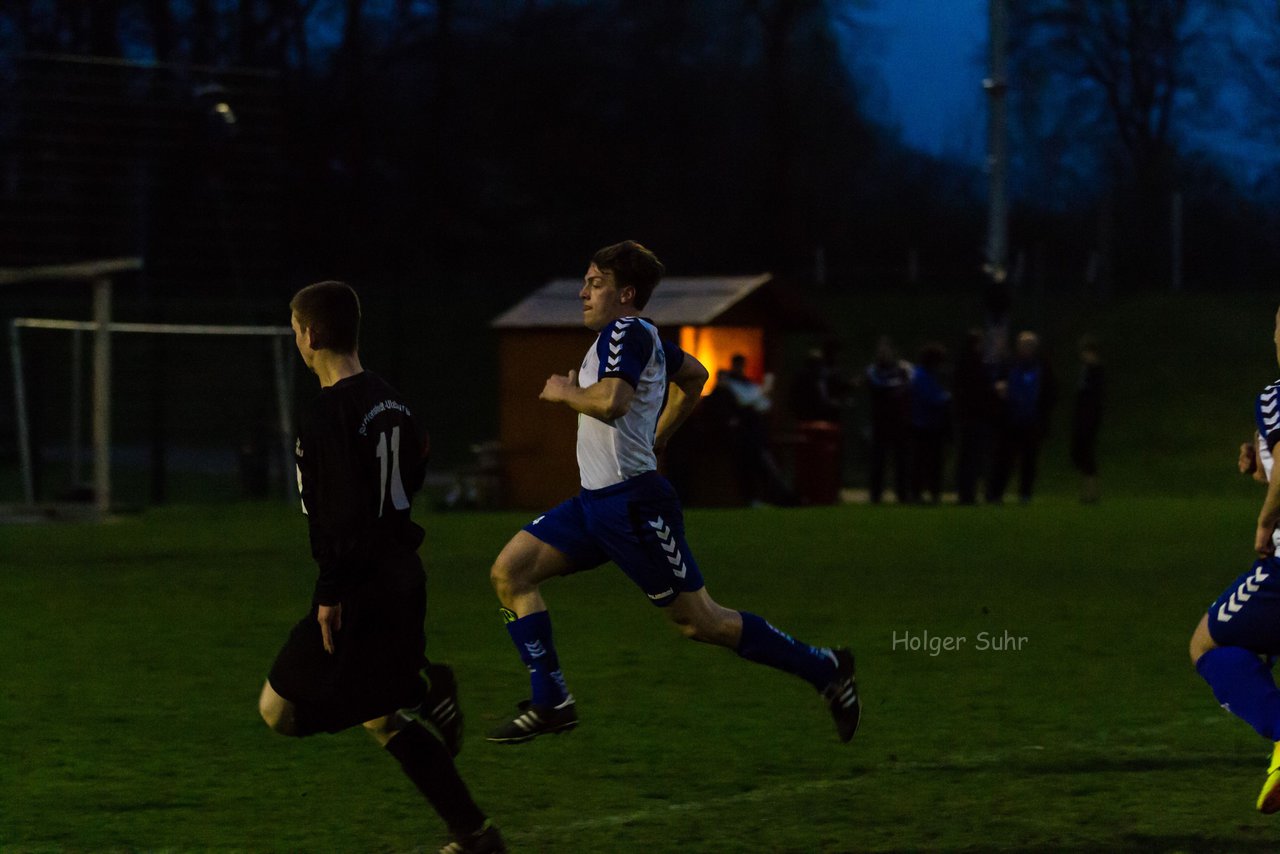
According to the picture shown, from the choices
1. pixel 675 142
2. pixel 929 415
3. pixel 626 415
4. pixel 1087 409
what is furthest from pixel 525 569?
pixel 675 142

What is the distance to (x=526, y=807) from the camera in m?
6.87

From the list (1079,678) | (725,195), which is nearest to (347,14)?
(725,195)

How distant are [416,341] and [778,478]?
67.6 feet

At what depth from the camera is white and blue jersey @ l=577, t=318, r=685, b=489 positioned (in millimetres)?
7105

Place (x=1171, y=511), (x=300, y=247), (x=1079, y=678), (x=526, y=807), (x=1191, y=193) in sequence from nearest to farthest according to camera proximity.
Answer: (x=526, y=807) < (x=1079, y=678) < (x=1171, y=511) < (x=300, y=247) < (x=1191, y=193)

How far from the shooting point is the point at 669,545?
23.6 feet

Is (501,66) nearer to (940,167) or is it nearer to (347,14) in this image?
(347,14)

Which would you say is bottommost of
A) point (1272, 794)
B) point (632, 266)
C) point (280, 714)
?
point (1272, 794)

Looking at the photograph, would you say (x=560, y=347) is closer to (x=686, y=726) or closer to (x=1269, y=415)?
(x=686, y=726)

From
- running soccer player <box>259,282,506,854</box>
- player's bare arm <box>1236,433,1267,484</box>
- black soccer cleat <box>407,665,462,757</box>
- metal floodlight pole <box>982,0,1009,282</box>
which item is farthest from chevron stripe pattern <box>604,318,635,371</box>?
metal floodlight pole <box>982,0,1009,282</box>

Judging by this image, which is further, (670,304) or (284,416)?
(284,416)

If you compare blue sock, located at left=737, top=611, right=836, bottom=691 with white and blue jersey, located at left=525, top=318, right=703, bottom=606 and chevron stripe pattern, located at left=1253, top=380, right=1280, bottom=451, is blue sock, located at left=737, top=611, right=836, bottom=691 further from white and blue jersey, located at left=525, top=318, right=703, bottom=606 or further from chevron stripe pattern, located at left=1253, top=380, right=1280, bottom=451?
chevron stripe pattern, located at left=1253, top=380, right=1280, bottom=451

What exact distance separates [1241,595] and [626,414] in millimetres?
2101

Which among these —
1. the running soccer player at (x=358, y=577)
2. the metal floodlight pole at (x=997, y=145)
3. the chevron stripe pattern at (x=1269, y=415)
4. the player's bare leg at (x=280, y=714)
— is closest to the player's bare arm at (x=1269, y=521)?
the chevron stripe pattern at (x=1269, y=415)
